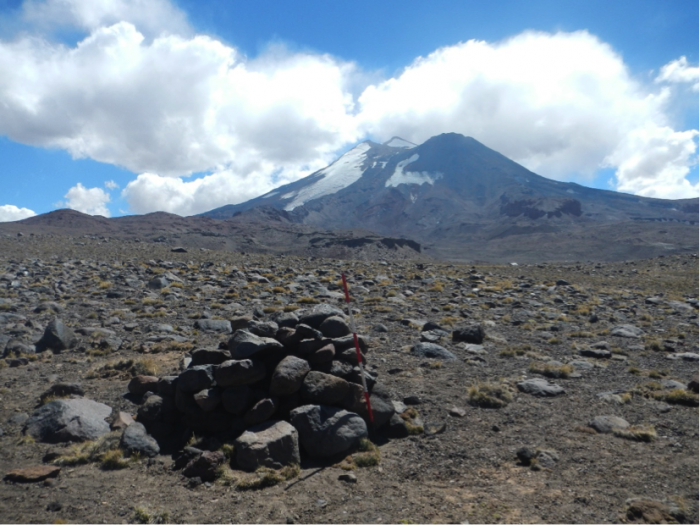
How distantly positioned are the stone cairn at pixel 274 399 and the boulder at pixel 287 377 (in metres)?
0.01

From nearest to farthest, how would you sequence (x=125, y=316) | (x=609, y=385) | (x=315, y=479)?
(x=315, y=479), (x=609, y=385), (x=125, y=316)

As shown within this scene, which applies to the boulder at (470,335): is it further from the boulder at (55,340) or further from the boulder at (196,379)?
the boulder at (55,340)

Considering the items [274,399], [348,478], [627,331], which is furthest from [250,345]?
[627,331]

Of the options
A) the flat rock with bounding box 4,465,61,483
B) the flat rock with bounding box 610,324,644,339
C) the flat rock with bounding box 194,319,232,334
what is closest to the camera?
the flat rock with bounding box 4,465,61,483

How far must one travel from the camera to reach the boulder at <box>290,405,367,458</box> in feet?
18.5

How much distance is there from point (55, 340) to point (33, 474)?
5781 millimetres

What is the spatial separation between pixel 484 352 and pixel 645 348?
4458 millimetres

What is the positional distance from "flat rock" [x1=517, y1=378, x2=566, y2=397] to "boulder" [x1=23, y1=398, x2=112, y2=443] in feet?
23.2

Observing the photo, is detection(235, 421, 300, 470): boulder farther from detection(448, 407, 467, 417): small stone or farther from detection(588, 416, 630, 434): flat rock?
detection(588, 416, 630, 434): flat rock

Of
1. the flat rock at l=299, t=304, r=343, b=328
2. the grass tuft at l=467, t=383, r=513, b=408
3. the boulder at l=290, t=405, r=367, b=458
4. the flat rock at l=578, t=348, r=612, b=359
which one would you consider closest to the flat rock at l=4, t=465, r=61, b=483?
the boulder at l=290, t=405, r=367, b=458

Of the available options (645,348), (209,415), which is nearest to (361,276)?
(645,348)

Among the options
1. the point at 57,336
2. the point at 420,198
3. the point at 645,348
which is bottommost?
the point at 645,348

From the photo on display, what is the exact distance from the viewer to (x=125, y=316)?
13.1 meters

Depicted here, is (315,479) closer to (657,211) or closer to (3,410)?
(3,410)
